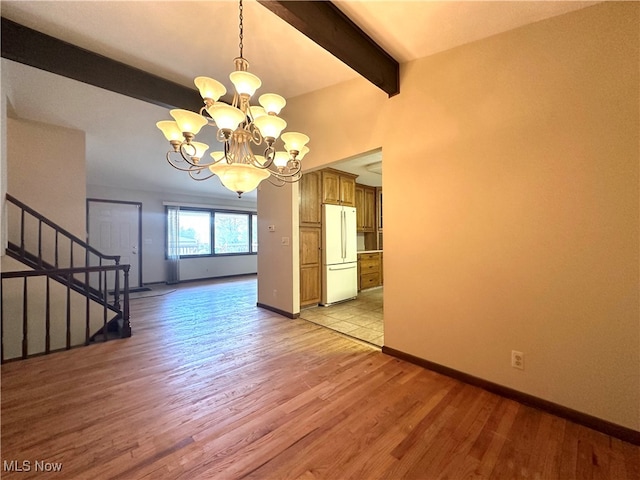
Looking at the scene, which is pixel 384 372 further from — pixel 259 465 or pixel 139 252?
pixel 139 252

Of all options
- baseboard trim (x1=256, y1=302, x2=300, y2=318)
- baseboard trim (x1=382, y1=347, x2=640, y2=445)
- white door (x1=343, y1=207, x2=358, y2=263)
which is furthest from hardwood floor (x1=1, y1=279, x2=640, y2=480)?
white door (x1=343, y1=207, x2=358, y2=263)

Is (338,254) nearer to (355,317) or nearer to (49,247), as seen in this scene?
(355,317)

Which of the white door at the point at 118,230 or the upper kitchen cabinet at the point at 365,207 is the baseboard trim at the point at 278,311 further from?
the white door at the point at 118,230

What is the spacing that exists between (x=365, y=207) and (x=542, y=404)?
493cm

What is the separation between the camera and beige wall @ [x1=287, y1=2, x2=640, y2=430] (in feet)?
5.10

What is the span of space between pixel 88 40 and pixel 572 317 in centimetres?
451

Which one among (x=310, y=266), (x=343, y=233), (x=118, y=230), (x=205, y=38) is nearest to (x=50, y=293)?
(x=118, y=230)

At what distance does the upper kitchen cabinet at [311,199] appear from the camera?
421 centimetres

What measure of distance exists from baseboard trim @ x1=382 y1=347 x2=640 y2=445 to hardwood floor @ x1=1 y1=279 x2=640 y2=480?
0.05 m

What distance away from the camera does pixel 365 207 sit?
6301 mm

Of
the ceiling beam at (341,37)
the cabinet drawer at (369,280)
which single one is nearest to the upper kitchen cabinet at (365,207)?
the cabinet drawer at (369,280)

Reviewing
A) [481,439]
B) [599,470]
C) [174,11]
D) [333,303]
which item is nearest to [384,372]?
[481,439]

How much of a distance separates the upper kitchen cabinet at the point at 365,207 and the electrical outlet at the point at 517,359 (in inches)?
173

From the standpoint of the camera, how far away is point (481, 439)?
1540 millimetres
